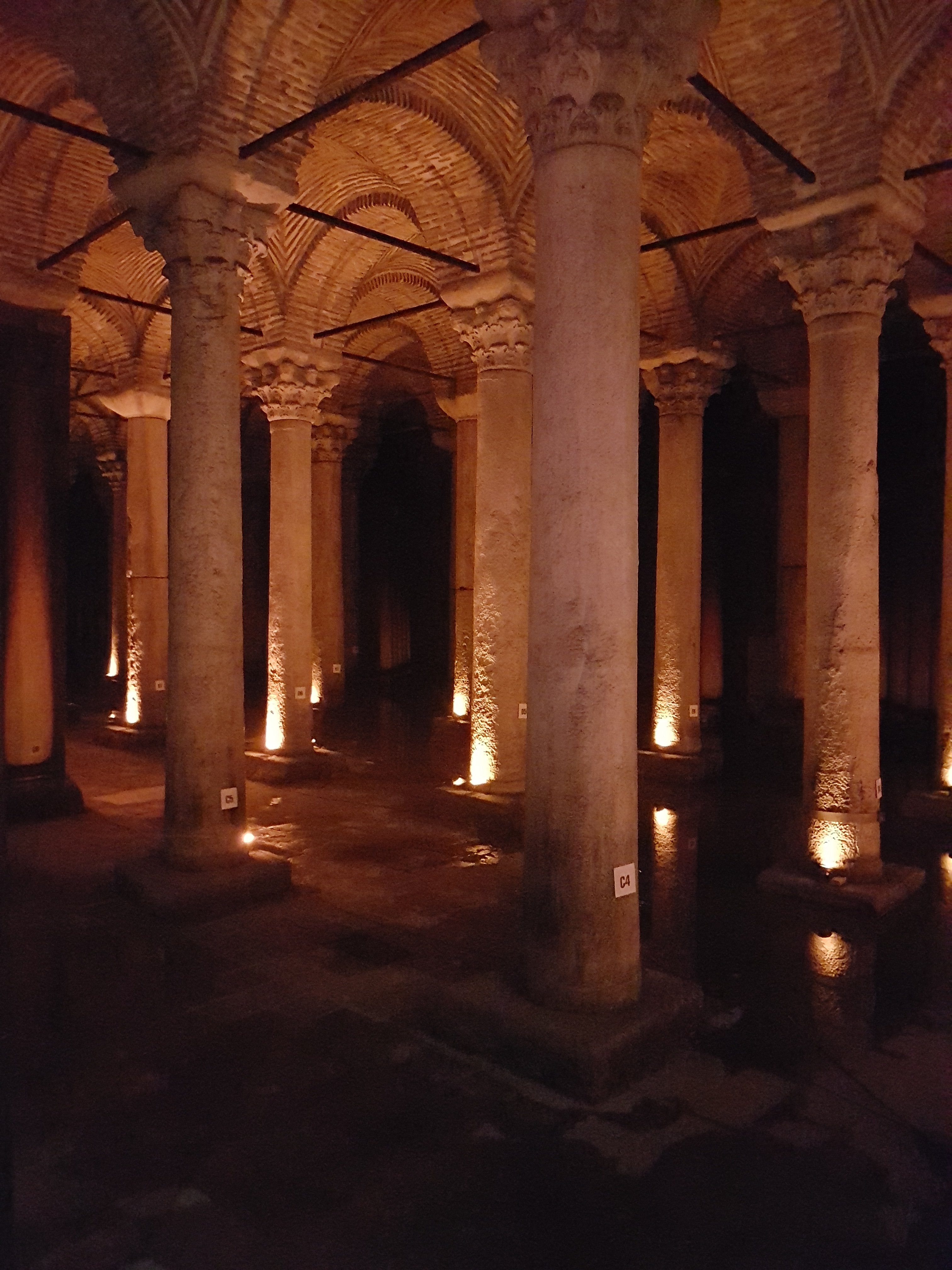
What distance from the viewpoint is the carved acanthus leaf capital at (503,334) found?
845cm

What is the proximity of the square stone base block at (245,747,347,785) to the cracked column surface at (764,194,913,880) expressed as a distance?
579cm

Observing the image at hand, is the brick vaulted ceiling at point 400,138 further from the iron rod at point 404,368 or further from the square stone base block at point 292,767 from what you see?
the square stone base block at point 292,767

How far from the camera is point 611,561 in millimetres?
4145

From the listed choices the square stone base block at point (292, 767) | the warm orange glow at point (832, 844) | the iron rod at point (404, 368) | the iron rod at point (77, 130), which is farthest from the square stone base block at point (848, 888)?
the iron rod at point (404, 368)

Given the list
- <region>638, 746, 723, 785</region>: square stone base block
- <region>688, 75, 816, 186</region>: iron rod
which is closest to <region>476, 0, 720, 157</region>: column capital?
<region>688, 75, 816, 186</region>: iron rod

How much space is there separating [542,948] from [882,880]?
3677 mm

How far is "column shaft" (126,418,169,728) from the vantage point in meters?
12.6

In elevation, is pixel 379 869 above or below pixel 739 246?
below

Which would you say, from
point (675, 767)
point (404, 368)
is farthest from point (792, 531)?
point (404, 368)

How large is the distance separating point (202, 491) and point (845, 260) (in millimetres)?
4564

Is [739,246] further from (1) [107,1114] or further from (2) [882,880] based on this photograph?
(1) [107,1114]

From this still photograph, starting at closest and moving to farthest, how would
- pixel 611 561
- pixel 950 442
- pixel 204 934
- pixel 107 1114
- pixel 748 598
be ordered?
1. pixel 107 1114
2. pixel 611 561
3. pixel 204 934
4. pixel 950 442
5. pixel 748 598

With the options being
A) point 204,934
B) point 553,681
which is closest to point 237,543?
point 204,934

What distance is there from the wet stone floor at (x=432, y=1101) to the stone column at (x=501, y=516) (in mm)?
1914
